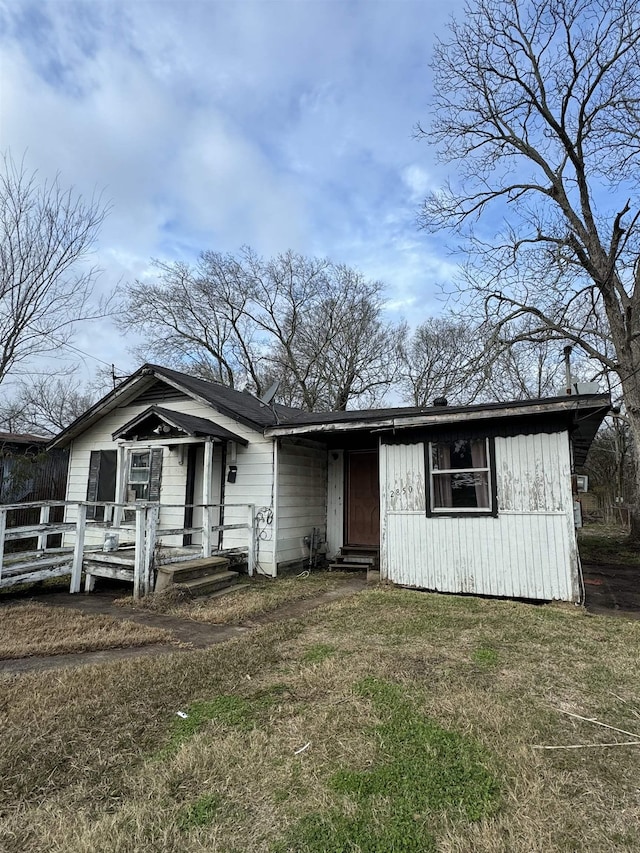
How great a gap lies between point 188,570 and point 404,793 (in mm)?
5258

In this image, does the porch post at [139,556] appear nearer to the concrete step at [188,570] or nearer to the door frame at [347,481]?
the concrete step at [188,570]

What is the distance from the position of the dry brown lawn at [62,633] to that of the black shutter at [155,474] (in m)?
3.39

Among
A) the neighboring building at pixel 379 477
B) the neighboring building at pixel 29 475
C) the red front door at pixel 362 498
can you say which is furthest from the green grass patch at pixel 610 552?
the neighboring building at pixel 29 475

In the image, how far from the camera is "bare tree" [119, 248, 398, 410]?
84.1 ft

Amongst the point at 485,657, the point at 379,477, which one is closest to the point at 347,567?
the point at 379,477

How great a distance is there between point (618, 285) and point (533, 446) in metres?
8.13

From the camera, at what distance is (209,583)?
6.98 metres

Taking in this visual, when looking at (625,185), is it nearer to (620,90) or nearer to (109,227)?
(620,90)

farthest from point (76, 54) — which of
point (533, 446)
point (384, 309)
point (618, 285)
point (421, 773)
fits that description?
point (384, 309)

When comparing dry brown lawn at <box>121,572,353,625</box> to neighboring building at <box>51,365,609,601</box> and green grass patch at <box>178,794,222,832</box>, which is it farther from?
green grass patch at <box>178,794,222,832</box>

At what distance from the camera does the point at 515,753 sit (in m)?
2.51

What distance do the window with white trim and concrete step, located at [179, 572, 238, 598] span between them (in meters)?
3.49

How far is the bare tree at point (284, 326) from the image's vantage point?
2564 cm

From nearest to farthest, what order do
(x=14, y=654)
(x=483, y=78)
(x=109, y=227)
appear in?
(x=14, y=654)
(x=109, y=227)
(x=483, y=78)
